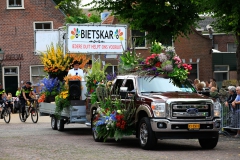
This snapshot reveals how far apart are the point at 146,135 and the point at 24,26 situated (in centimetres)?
3421

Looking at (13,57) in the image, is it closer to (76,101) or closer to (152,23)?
(152,23)

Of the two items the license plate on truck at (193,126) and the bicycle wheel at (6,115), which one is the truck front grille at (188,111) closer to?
the license plate on truck at (193,126)

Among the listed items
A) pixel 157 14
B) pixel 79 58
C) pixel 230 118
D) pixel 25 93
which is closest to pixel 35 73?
pixel 25 93

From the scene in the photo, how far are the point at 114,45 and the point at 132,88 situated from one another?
7.01m

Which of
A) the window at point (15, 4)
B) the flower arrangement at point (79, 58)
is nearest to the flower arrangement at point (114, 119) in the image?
the flower arrangement at point (79, 58)

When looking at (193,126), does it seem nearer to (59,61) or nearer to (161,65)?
(161,65)

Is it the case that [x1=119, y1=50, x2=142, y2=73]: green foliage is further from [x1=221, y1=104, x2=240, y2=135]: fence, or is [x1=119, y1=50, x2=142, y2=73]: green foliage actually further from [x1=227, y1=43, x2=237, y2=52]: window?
[x1=227, y1=43, x2=237, y2=52]: window

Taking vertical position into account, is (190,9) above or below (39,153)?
above

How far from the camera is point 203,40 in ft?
164

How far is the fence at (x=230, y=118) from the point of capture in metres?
20.6

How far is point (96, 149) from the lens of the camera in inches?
658

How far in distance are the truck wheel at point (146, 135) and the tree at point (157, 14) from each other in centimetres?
1291

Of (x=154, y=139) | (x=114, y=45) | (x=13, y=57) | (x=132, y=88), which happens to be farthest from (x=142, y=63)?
(x=13, y=57)

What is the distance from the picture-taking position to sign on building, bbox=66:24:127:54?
24.1 meters
